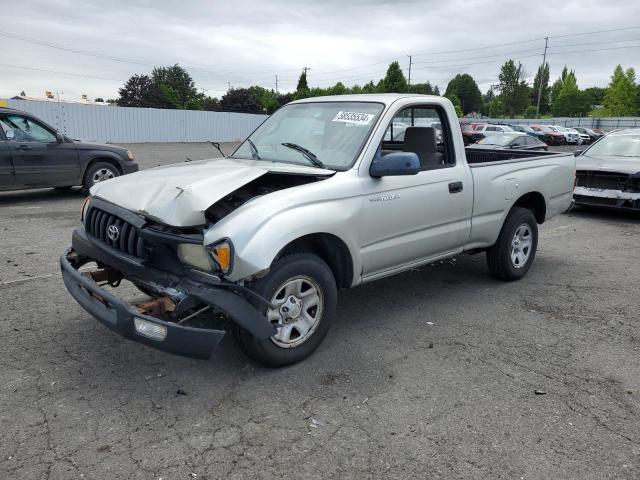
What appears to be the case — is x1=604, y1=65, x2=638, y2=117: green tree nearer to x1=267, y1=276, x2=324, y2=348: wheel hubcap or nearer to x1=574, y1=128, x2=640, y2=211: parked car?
x1=574, y1=128, x2=640, y2=211: parked car

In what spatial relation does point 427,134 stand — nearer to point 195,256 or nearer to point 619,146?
point 195,256

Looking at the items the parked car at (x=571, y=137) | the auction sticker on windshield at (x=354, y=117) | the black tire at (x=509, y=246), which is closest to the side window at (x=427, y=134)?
the auction sticker on windshield at (x=354, y=117)

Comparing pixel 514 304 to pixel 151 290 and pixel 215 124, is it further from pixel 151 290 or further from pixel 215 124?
pixel 215 124

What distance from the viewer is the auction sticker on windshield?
4449mm

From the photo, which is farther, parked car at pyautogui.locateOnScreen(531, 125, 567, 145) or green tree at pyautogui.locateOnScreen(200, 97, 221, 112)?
green tree at pyautogui.locateOnScreen(200, 97, 221, 112)

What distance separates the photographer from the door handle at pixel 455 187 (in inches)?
190

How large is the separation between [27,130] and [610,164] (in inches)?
433

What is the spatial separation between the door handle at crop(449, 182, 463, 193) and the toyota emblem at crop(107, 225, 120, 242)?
2842mm

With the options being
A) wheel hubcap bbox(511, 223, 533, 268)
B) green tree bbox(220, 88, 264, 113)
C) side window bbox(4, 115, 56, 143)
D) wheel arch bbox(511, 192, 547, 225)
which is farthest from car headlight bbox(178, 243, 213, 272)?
green tree bbox(220, 88, 264, 113)

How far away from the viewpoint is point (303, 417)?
10.5ft

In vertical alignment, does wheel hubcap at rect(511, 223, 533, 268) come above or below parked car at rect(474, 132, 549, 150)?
below

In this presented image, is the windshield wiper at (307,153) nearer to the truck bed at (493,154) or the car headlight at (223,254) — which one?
the car headlight at (223,254)

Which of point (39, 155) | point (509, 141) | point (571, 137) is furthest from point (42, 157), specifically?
point (571, 137)

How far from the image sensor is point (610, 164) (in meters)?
10.2
